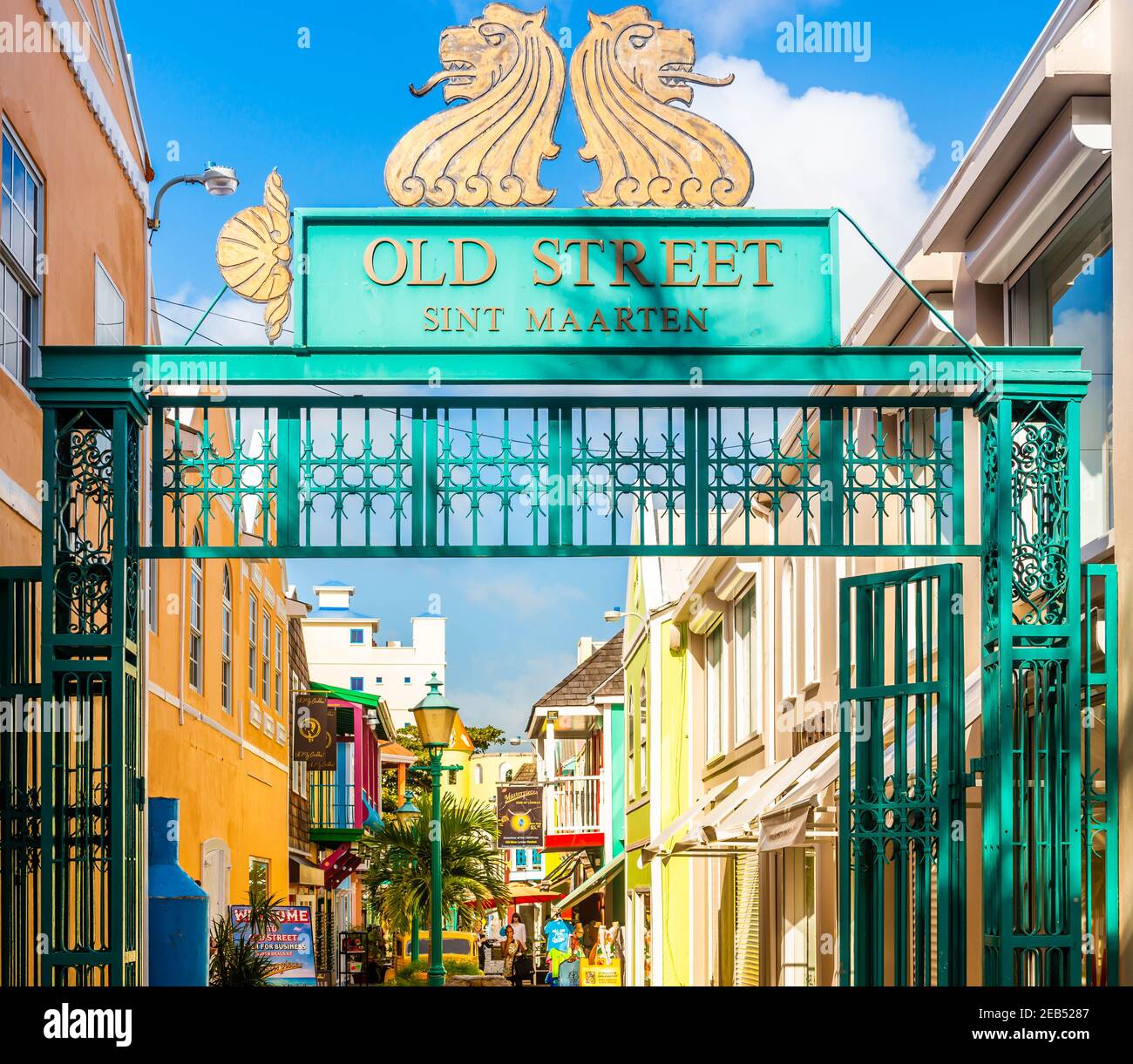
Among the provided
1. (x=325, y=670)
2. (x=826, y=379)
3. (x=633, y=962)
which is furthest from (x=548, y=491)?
(x=325, y=670)

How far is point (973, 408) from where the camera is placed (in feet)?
29.6

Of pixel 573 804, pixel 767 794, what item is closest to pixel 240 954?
pixel 767 794

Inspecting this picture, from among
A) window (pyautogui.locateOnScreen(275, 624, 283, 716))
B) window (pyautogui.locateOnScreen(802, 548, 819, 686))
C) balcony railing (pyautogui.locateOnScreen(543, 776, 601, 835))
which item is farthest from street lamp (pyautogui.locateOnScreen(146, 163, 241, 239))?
balcony railing (pyautogui.locateOnScreen(543, 776, 601, 835))

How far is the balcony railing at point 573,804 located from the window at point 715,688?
645 inches

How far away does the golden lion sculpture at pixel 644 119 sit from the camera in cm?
898

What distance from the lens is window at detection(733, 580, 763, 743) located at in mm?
20641

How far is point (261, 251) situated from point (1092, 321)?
4799mm

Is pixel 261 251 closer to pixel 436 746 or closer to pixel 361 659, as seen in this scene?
pixel 436 746

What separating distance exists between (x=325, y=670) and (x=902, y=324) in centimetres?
9527

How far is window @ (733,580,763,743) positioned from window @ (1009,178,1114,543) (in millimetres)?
10254

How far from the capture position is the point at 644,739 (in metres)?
29.5

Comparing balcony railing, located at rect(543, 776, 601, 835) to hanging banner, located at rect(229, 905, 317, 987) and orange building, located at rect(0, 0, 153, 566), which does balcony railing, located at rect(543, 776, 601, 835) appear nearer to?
hanging banner, located at rect(229, 905, 317, 987)

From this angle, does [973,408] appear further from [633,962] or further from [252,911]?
[633,962]

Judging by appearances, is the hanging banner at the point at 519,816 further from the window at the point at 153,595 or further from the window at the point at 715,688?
the window at the point at 153,595
